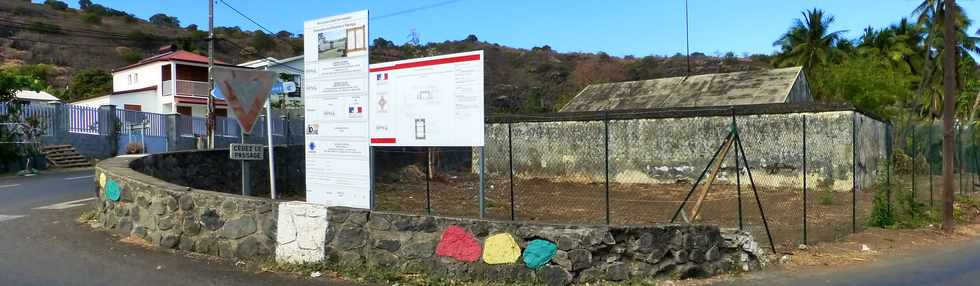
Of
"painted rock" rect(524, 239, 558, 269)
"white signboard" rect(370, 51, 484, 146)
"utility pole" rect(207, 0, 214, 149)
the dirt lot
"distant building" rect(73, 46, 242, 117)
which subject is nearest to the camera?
"painted rock" rect(524, 239, 558, 269)

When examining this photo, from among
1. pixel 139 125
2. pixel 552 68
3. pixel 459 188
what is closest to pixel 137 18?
pixel 552 68

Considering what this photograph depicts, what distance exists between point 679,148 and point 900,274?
14356mm

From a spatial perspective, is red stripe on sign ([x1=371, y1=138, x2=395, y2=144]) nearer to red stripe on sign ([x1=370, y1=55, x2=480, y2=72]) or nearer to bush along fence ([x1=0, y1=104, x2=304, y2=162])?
red stripe on sign ([x1=370, y1=55, x2=480, y2=72])

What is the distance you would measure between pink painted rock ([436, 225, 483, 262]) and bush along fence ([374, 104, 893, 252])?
6.77 m

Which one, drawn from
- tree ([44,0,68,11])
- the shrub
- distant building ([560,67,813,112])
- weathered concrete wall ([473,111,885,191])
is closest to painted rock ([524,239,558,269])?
weathered concrete wall ([473,111,885,191])

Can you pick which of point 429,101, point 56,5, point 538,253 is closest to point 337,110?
point 429,101

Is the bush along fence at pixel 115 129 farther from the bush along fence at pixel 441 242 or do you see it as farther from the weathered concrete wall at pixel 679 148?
the bush along fence at pixel 441 242

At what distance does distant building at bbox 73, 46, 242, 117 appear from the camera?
47188mm

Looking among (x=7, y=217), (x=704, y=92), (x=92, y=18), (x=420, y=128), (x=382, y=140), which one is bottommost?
(x=7, y=217)

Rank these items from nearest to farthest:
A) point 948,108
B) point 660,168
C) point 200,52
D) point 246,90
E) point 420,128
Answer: point 420,128, point 246,90, point 948,108, point 660,168, point 200,52

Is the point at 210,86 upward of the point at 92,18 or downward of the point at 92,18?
downward

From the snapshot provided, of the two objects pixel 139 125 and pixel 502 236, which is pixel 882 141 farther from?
A: pixel 139 125

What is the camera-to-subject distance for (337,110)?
305 inches

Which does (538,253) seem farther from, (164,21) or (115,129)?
(164,21)
